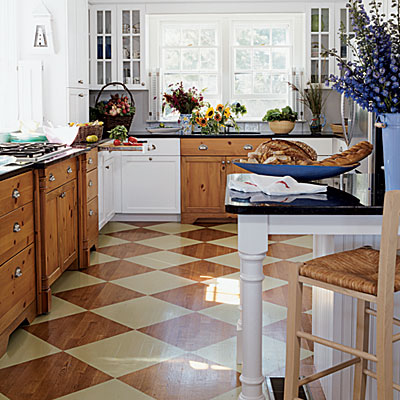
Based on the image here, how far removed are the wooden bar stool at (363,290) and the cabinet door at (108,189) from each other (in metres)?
3.82

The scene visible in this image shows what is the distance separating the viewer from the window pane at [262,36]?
6.80 m

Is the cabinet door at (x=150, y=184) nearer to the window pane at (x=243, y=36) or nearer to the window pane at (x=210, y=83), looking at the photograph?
the window pane at (x=210, y=83)

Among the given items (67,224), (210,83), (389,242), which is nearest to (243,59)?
(210,83)

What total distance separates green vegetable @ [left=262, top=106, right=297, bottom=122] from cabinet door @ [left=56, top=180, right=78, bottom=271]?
2.65 metres

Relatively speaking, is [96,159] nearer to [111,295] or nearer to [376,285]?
[111,295]

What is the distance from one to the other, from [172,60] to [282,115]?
147cm

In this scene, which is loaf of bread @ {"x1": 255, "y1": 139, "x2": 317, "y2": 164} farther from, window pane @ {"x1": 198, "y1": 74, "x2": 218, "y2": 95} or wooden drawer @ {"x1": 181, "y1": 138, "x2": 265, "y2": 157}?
window pane @ {"x1": 198, "y1": 74, "x2": 218, "y2": 95}

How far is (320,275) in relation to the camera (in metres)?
1.85

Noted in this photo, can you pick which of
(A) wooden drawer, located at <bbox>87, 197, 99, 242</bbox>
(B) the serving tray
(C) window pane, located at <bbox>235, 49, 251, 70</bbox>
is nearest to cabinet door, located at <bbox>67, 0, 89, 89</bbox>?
(A) wooden drawer, located at <bbox>87, 197, 99, 242</bbox>

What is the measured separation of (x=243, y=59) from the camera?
6.84 m

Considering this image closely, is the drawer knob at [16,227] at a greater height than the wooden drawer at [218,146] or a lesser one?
lesser

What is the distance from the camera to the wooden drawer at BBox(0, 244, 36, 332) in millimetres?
2904

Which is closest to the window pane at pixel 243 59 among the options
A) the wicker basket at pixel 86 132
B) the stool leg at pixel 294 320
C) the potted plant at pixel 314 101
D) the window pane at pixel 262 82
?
the window pane at pixel 262 82

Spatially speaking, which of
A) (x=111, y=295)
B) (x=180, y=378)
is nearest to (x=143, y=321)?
(x=111, y=295)
